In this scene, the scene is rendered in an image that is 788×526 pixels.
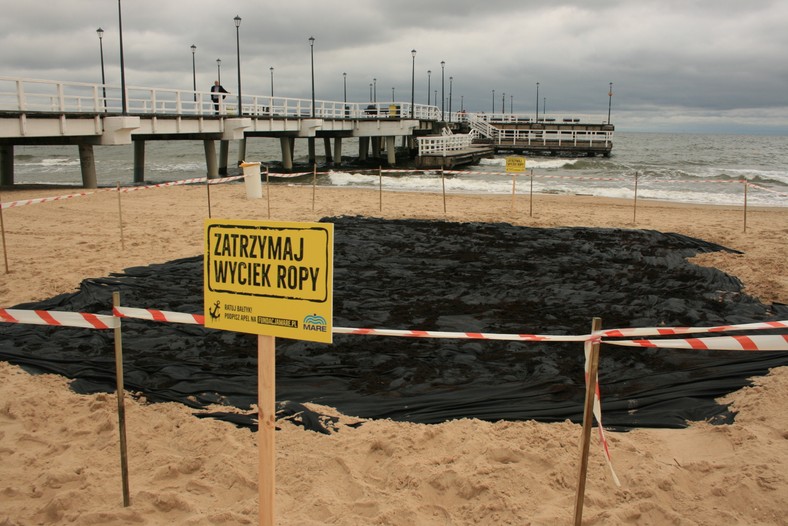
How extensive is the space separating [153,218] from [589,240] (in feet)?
32.3

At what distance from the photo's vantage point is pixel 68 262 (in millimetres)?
9945

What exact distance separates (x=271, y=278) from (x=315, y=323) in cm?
30

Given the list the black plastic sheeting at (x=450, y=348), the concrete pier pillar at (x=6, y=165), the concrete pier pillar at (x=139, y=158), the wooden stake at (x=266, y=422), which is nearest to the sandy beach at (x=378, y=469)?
the black plastic sheeting at (x=450, y=348)

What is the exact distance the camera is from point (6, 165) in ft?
80.3

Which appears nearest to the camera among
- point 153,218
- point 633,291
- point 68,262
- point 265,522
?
point 265,522

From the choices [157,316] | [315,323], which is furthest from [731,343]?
[157,316]

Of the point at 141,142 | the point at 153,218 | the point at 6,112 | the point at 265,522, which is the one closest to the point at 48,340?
the point at 265,522

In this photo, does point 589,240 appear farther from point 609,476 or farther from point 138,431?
point 138,431

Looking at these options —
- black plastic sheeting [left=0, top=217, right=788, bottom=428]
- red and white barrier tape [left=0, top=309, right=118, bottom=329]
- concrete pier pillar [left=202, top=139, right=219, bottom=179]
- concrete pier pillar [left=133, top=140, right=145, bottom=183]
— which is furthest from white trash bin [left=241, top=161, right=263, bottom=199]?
red and white barrier tape [left=0, top=309, right=118, bottom=329]

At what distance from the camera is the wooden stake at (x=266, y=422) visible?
301cm

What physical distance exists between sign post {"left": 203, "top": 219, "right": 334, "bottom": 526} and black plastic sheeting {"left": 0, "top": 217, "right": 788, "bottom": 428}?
2136 mm

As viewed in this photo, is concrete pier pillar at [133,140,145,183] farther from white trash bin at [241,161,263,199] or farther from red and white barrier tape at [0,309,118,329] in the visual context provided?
red and white barrier tape at [0,309,118,329]

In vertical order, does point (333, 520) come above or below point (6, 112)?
below

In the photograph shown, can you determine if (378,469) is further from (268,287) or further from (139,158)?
(139,158)
